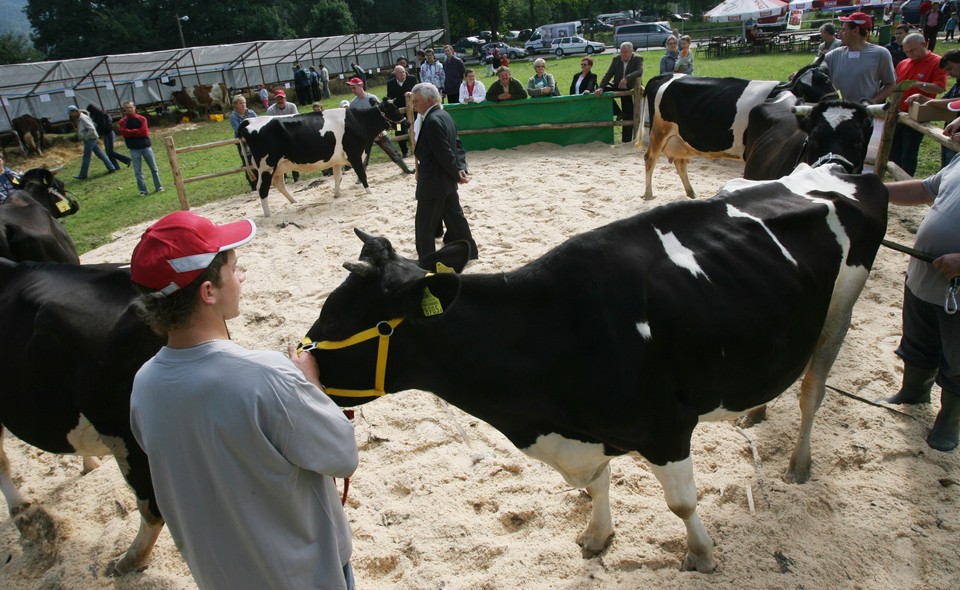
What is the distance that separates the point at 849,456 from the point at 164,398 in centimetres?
376

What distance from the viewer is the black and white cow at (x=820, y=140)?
15.9ft

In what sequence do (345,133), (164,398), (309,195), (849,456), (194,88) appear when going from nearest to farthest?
1. (164,398)
2. (849,456)
3. (345,133)
4. (309,195)
5. (194,88)

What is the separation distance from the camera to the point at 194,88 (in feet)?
90.5

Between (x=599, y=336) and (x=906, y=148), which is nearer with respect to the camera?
(x=599, y=336)

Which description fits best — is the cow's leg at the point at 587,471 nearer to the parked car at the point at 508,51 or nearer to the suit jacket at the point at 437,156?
the suit jacket at the point at 437,156

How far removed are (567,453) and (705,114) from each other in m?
7.04

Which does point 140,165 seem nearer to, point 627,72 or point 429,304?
point 627,72

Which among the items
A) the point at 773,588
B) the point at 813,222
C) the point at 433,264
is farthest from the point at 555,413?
the point at 813,222

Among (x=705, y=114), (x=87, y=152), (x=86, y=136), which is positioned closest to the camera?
(x=705, y=114)

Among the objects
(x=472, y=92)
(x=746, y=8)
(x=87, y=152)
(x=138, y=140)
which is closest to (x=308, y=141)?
(x=472, y=92)

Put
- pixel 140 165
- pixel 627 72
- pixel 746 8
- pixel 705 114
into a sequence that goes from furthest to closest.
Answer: pixel 746 8 < pixel 140 165 < pixel 627 72 < pixel 705 114

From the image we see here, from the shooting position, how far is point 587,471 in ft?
9.30

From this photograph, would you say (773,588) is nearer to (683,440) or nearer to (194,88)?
(683,440)

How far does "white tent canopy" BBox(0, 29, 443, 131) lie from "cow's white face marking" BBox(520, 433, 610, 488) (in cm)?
2609
